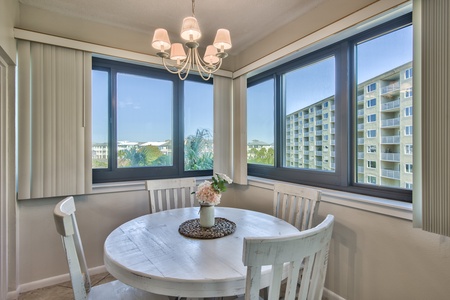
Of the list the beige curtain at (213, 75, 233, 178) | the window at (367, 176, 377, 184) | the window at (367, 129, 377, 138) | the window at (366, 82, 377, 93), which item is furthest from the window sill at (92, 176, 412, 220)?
the beige curtain at (213, 75, 233, 178)

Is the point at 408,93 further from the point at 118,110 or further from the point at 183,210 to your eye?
the point at 118,110

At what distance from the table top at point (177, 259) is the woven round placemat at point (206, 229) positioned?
0.03m

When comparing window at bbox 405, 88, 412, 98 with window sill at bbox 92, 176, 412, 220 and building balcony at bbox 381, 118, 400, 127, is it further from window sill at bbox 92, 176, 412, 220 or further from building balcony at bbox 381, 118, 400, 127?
window sill at bbox 92, 176, 412, 220

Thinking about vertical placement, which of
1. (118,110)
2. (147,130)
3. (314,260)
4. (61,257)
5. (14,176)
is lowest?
(61,257)

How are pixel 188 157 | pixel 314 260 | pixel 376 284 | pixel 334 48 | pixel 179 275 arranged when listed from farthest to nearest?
1. pixel 188 157
2. pixel 334 48
3. pixel 376 284
4. pixel 179 275
5. pixel 314 260

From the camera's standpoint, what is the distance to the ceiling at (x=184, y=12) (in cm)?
197

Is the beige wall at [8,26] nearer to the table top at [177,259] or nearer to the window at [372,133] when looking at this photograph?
the table top at [177,259]

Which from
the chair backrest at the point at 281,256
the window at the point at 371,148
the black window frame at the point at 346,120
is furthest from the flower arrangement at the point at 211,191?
the window at the point at 371,148

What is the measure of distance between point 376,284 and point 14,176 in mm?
2855

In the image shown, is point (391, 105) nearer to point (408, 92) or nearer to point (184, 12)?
point (408, 92)

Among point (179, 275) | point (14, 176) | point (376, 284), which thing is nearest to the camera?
point (179, 275)

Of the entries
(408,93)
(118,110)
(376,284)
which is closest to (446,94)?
(408,93)

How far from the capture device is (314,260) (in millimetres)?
870

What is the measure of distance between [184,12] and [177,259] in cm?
206
